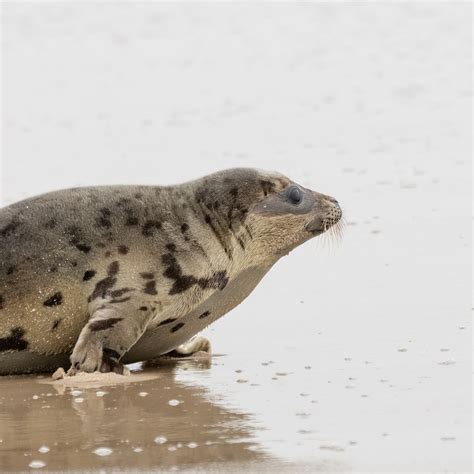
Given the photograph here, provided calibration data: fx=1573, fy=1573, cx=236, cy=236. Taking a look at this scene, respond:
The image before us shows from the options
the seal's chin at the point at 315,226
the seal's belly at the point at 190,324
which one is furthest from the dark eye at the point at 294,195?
the seal's belly at the point at 190,324

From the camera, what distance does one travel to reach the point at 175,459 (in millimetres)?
5656

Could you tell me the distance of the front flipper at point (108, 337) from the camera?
7242 millimetres

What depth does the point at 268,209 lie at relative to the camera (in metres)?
8.10

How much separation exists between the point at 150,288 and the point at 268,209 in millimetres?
911

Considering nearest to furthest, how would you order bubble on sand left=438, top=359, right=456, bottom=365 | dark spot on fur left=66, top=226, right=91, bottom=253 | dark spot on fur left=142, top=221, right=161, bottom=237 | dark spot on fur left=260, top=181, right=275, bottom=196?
bubble on sand left=438, top=359, right=456, bottom=365, dark spot on fur left=66, top=226, right=91, bottom=253, dark spot on fur left=142, top=221, right=161, bottom=237, dark spot on fur left=260, top=181, right=275, bottom=196

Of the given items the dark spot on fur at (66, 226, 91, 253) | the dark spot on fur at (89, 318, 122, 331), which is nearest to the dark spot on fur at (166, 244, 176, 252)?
the dark spot on fur at (66, 226, 91, 253)

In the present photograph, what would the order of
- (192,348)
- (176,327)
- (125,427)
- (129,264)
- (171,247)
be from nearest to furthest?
(125,427), (129,264), (171,247), (176,327), (192,348)

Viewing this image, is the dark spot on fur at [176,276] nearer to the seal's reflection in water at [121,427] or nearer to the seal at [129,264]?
the seal at [129,264]

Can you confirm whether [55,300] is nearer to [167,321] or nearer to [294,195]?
[167,321]

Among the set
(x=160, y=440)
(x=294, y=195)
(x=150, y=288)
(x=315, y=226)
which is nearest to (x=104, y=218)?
(x=150, y=288)

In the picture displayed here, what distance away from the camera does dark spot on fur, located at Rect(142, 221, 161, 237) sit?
301 inches

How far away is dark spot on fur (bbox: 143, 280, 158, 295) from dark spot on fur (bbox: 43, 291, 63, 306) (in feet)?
1.32

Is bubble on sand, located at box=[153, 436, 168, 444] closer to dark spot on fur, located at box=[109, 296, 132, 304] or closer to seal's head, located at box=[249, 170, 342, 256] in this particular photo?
dark spot on fur, located at box=[109, 296, 132, 304]

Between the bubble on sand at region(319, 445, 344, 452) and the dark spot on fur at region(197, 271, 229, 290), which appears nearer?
the bubble on sand at region(319, 445, 344, 452)
